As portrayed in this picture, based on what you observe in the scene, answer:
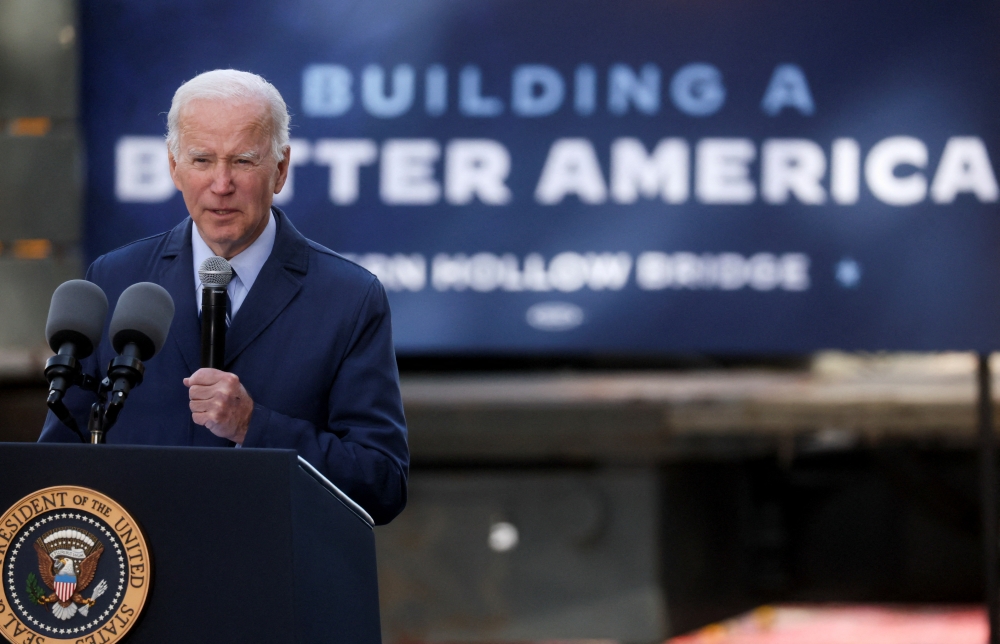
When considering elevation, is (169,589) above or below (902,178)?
below

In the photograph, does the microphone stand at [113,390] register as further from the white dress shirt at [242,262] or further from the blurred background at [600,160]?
the blurred background at [600,160]

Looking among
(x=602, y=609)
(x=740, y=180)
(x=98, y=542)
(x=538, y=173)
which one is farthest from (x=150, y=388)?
(x=602, y=609)

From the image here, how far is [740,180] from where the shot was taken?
9.86ft

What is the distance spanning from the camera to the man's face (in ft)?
4.33

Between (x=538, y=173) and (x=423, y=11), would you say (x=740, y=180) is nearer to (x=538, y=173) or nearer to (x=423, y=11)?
(x=538, y=173)

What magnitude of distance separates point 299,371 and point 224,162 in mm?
249

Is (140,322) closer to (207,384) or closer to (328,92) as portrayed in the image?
(207,384)

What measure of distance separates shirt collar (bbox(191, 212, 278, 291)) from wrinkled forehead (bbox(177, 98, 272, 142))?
14 cm

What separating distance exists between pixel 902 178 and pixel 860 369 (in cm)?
99

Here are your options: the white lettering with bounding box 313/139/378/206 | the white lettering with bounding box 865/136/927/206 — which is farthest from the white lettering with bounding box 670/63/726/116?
the white lettering with bounding box 313/139/378/206

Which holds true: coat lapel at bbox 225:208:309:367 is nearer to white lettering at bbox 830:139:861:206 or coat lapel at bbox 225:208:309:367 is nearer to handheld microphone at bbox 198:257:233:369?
handheld microphone at bbox 198:257:233:369

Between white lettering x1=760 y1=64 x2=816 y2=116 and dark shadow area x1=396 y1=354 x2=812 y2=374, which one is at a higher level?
white lettering x1=760 y1=64 x2=816 y2=116

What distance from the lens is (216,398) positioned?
1.17 metres

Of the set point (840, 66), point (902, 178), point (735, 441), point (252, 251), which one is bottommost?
point (735, 441)
